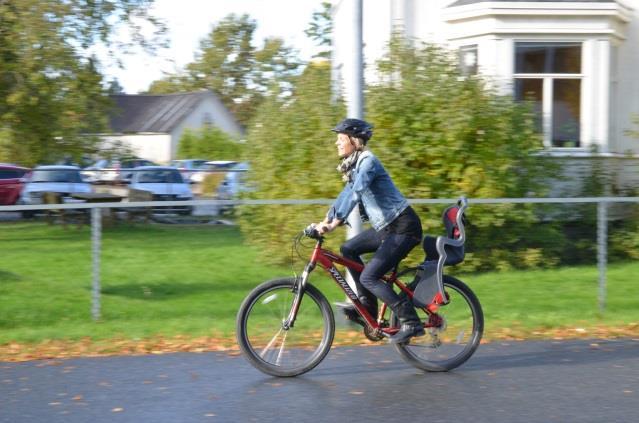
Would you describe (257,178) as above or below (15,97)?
below

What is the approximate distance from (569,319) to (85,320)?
15.9ft

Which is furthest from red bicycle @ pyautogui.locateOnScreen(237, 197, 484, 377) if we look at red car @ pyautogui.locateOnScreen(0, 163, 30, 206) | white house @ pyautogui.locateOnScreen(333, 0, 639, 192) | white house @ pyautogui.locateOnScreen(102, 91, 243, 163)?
white house @ pyautogui.locateOnScreen(102, 91, 243, 163)

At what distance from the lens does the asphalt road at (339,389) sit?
6223 millimetres

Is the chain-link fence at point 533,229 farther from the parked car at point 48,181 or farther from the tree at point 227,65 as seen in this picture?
the tree at point 227,65

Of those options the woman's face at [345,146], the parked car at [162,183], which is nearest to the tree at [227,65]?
the parked car at [162,183]

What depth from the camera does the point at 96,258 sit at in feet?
32.4

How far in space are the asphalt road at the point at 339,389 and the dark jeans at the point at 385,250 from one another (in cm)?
64

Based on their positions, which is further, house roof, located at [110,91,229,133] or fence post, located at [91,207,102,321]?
house roof, located at [110,91,229,133]

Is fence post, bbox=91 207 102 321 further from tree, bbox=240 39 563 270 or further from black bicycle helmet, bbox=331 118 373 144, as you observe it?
black bicycle helmet, bbox=331 118 373 144

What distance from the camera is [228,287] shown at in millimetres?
10664

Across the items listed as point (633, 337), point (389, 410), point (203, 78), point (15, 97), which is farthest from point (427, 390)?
point (203, 78)

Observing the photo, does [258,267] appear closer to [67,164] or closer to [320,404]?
[320,404]

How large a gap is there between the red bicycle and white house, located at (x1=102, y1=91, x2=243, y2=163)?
6322 centimetres

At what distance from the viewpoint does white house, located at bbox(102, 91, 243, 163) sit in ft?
238
